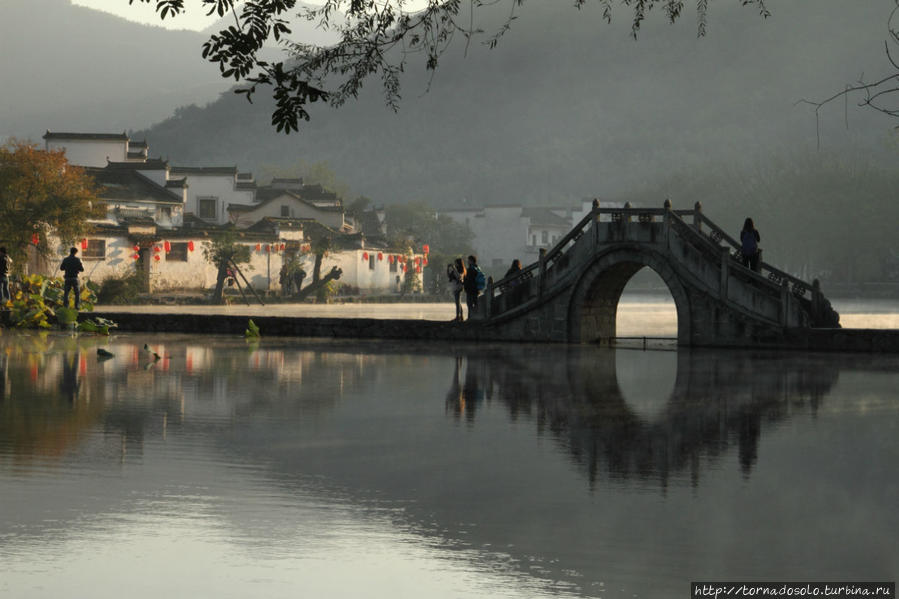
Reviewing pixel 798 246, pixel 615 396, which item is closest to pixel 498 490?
pixel 615 396

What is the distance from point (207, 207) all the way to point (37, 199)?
1026 inches

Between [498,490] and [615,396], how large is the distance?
7.44 metres

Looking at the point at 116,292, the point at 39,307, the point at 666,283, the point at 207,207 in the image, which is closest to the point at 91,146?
the point at 207,207

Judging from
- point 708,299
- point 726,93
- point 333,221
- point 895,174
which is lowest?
point 708,299

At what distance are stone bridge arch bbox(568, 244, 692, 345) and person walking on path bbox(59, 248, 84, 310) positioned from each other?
1282 centimetres

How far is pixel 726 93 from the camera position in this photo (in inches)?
7741

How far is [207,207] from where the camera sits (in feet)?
251

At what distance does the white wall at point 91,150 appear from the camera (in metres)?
70.5

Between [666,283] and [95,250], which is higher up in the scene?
[95,250]

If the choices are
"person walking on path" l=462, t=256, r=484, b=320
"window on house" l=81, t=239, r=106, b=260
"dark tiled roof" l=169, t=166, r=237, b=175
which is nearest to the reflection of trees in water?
"person walking on path" l=462, t=256, r=484, b=320

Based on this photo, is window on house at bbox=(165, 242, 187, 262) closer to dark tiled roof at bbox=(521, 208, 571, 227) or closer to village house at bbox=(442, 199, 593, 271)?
village house at bbox=(442, 199, 593, 271)

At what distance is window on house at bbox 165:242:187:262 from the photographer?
5818cm

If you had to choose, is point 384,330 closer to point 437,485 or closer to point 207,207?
point 437,485

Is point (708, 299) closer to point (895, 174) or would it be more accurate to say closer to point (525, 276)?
point (525, 276)
